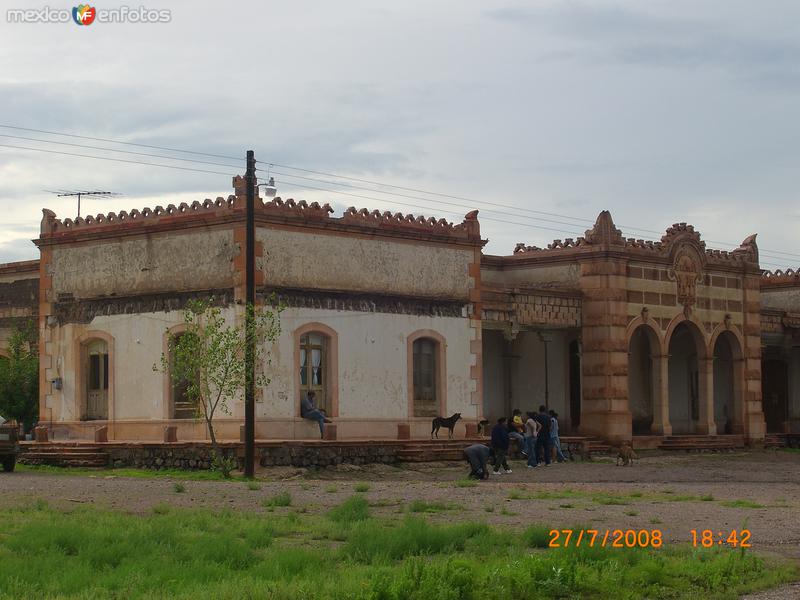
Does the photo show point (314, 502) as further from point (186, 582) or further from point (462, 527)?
point (186, 582)

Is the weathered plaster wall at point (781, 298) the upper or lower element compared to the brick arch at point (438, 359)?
upper

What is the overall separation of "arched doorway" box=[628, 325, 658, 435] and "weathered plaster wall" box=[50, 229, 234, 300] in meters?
13.9

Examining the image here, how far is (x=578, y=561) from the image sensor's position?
14141 millimetres

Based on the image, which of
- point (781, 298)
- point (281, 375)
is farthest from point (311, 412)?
point (781, 298)

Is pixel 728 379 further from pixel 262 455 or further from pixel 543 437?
pixel 262 455

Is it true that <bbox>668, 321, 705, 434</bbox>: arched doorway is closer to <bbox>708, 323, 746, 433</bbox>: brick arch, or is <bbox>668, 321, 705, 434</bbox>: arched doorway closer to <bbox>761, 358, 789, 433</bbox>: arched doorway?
<bbox>708, 323, 746, 433</bbox>: brick arch

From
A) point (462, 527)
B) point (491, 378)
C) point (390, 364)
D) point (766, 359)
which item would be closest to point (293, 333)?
point (390, 364)

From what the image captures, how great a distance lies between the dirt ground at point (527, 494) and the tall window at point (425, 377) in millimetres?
2464

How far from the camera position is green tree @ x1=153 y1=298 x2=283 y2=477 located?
94.1 feet

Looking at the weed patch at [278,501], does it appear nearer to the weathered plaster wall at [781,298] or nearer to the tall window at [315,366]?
the tall window at [315,366]

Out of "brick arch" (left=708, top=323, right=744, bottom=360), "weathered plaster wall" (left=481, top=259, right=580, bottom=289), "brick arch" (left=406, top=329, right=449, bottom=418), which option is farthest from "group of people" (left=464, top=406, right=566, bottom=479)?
"brick arch" (left=708, top=323, right=744, bottom=360)

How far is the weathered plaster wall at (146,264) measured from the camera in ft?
103

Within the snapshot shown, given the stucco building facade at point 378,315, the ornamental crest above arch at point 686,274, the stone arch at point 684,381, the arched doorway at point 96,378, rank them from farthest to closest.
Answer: the stone arch at point 684,381, the ornamental crest above arch at point 686,274, the arched doorway at point 96,378, the stucco building facade at point 378,315

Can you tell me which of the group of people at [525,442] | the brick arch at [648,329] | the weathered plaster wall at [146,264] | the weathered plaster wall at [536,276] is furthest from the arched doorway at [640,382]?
the weathered plaster wall at [146,264]
